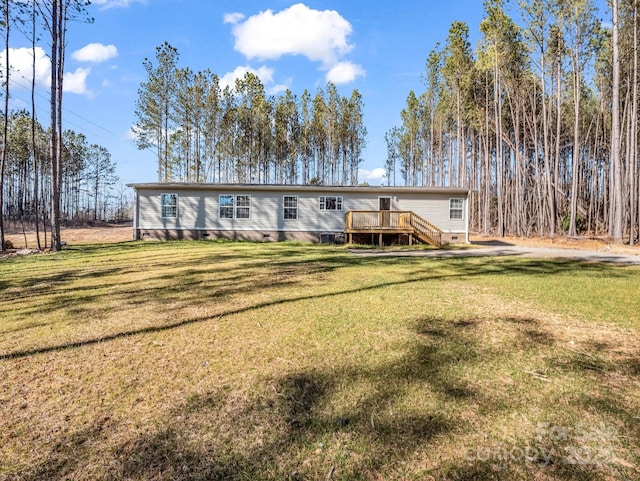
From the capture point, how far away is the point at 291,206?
58.5 ft

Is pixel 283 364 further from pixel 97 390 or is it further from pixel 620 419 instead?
pixel 620 419

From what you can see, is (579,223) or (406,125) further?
(406,125)

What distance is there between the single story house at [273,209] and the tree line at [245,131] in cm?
1010

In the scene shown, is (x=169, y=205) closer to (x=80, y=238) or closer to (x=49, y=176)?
(x=80, y=238)

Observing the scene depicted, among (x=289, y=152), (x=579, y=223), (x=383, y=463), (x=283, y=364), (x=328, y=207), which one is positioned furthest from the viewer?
(x=289, y=152)

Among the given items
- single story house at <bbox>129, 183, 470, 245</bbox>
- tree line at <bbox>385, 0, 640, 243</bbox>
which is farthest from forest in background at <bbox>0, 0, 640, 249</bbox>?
single story house at <bbox>129, 183, 470, 245</bbox>

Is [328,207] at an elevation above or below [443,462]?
above

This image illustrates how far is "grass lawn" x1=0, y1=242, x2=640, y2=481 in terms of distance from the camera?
181cm

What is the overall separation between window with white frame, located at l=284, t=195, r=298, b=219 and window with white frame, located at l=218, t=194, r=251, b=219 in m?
2.01

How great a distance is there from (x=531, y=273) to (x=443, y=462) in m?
6.92

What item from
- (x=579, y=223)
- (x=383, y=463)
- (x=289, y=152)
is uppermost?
(x=289, y=152)

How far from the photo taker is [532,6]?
60.4 feet

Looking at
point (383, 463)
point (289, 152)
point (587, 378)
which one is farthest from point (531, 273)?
point (289, 152)

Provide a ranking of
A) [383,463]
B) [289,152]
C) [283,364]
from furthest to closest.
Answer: [289,152] → [283,364] → [383,463]
